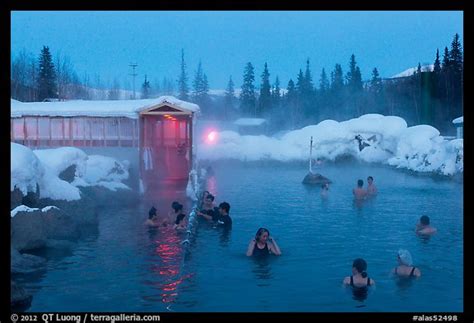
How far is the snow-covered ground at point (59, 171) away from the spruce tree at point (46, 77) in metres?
4.12

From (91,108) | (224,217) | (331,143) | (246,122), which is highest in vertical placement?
(246,122)

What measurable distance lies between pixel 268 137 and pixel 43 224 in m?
21.0

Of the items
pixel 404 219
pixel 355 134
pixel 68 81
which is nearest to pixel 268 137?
pixel 355 134

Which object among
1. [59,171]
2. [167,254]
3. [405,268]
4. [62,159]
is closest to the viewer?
[405,268]

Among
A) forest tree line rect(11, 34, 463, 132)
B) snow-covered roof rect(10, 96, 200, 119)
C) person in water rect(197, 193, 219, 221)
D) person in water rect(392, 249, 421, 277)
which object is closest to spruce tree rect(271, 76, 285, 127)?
forest tree line rect(11, 34, 463, 132)

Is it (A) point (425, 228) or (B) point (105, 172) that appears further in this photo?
(B) point (105, 172)

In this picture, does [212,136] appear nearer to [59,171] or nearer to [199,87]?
[199,87]

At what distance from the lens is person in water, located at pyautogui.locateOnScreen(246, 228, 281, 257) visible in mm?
7465

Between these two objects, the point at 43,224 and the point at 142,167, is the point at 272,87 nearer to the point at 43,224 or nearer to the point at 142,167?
the point at 142,167

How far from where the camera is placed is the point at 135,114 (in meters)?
13.6

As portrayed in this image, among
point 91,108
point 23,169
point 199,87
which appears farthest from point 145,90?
point 23,169

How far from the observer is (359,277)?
19.6 ft

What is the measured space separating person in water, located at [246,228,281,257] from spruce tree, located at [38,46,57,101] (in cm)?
1119

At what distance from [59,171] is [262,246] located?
5.78m
